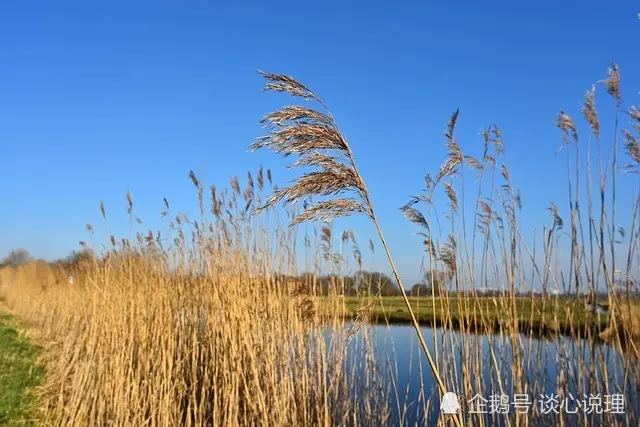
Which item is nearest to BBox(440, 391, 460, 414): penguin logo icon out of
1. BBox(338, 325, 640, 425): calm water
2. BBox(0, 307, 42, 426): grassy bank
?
BBox(338, 325, 640, 425): calm water

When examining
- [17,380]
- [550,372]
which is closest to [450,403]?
[550,372]

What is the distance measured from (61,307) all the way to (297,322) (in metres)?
7.41

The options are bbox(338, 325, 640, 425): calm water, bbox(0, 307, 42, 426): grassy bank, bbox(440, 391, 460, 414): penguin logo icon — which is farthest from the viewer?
bbox(0, 307, 42, 426): grassy bank

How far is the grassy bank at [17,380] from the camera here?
5170mm

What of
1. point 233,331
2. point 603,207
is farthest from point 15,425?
point 603,207

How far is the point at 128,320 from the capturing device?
16.0 feet

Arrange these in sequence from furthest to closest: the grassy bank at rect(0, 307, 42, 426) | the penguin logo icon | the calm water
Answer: the grassy bank at rect(0, 307, 42, 426) → the calm water → the penguin logo icon

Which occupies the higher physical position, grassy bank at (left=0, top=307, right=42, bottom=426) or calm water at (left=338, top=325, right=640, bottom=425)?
calm water at (left=338, top=325, right=640, bottom=425)

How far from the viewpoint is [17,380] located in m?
6.50

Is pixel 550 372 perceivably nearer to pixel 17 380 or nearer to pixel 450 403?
pixel 450 403

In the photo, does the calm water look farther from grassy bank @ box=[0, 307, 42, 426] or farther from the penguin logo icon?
grassy bank @ box=[0, 307, 42, 426]

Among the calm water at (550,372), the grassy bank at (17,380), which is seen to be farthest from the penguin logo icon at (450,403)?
the grassy bank at (17,380)

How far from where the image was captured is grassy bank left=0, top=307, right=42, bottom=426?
17.0 ft

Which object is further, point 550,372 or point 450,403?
point 550,372
